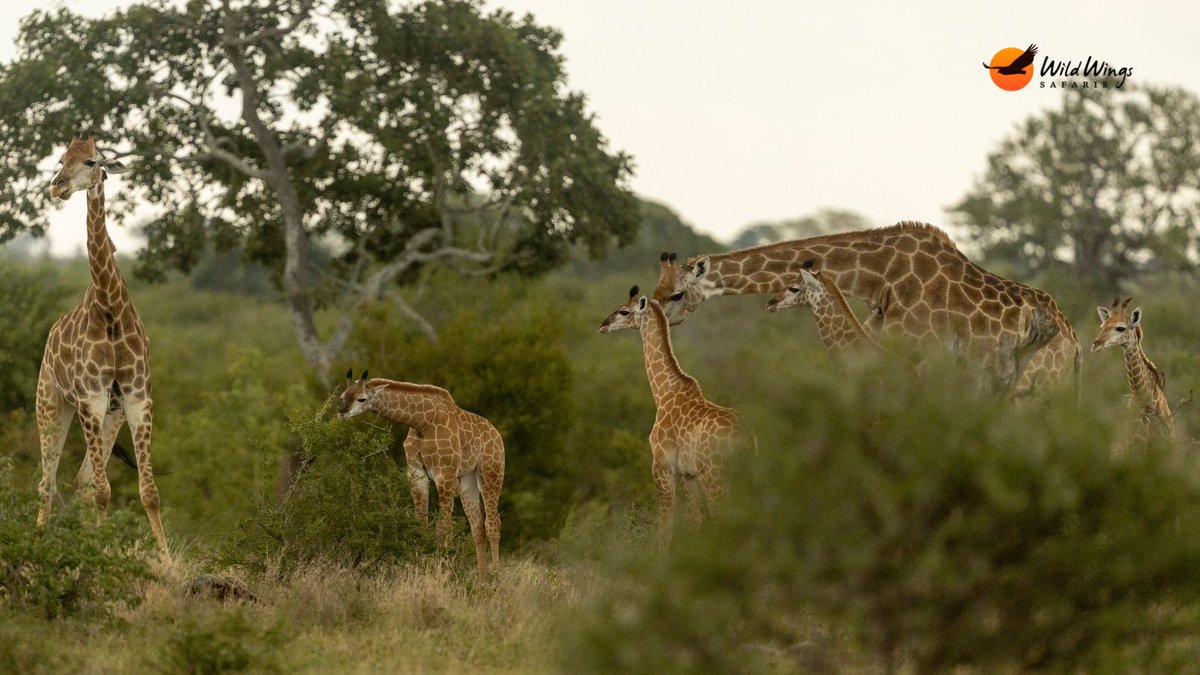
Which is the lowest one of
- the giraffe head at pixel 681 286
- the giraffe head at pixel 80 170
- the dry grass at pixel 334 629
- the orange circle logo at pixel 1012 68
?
the dry grass at pixel 334 629

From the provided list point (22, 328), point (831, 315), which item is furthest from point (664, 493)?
point (22, 328)

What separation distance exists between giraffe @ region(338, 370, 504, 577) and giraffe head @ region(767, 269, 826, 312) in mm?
2701

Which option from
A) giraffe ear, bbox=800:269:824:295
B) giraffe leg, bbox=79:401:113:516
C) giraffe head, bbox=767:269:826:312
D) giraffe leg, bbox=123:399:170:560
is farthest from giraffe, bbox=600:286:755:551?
giraffe leg, bbox=79:401:113:516

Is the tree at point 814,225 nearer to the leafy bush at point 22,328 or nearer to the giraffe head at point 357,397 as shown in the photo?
the leafy bush at point 22,328

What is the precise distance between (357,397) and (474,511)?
1.34 metres

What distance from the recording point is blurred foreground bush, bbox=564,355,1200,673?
23.1 feet

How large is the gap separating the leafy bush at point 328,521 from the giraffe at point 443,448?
0.49 meters

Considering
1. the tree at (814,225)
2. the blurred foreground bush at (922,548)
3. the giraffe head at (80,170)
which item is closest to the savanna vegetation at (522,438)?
the blurred foreground bush at (922,548)

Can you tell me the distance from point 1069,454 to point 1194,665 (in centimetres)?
152

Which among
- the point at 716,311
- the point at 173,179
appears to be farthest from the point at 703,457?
the point at 716,311

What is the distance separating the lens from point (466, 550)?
45.1 ft

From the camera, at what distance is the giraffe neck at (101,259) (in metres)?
13.1

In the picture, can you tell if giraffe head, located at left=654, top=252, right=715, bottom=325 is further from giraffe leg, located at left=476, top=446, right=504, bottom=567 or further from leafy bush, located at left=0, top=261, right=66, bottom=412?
leafy bush, located at left=0, top=261, right=66, bottom=412

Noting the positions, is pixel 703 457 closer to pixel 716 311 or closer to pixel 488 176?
pixel 488 176
